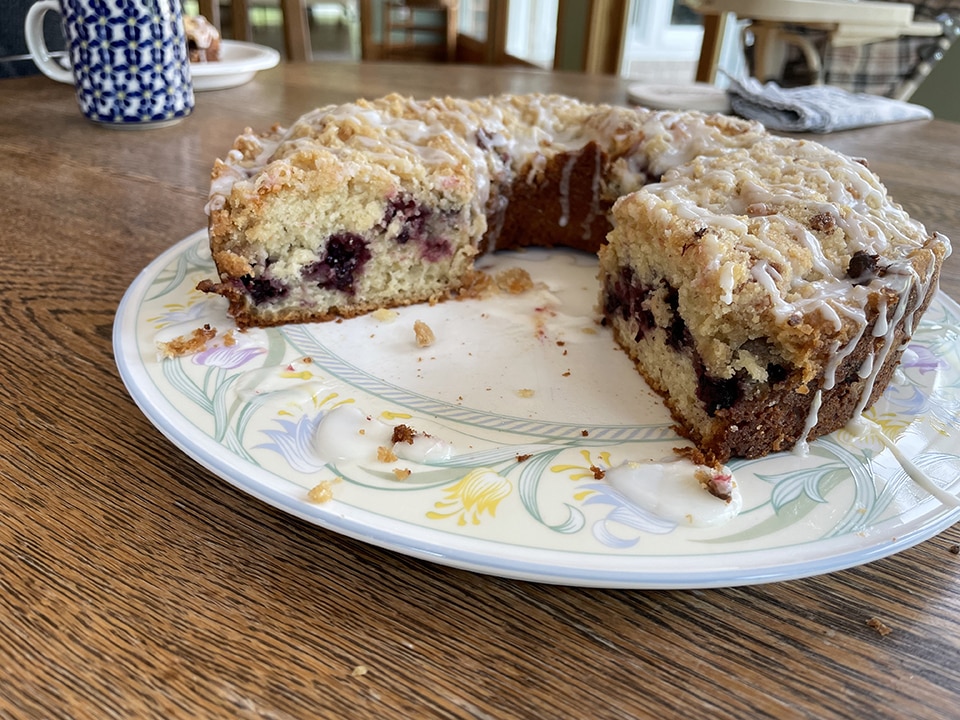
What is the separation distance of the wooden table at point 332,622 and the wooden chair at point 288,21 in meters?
3.90

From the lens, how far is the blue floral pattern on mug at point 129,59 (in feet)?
8.02

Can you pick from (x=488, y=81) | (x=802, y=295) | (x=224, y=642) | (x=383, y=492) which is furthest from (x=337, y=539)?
(x=488, y=81)

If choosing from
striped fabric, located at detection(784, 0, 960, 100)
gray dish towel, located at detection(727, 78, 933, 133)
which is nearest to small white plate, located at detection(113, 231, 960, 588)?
gray dish towel, located at detection(727, 78, 933, 133)

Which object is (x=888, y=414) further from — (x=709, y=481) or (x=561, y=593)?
(x=561, y=593)

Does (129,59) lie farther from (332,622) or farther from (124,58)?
(332,622)

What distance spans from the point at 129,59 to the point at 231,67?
0.71 meters

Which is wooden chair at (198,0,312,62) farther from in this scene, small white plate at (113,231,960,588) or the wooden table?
the wooden table

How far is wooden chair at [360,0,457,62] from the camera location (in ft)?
24.1

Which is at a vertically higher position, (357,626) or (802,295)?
(802,295)

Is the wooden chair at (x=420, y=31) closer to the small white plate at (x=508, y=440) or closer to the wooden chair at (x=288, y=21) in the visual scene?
the wooden chair at (x=288, y=21)

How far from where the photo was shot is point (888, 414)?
1.39m

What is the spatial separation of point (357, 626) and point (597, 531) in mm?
370

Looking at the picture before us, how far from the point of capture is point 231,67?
3234 mm

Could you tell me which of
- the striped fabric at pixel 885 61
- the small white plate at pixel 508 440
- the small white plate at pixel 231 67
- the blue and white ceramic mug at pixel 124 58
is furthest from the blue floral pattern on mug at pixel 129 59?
the striped fabric at pixel 885 61
